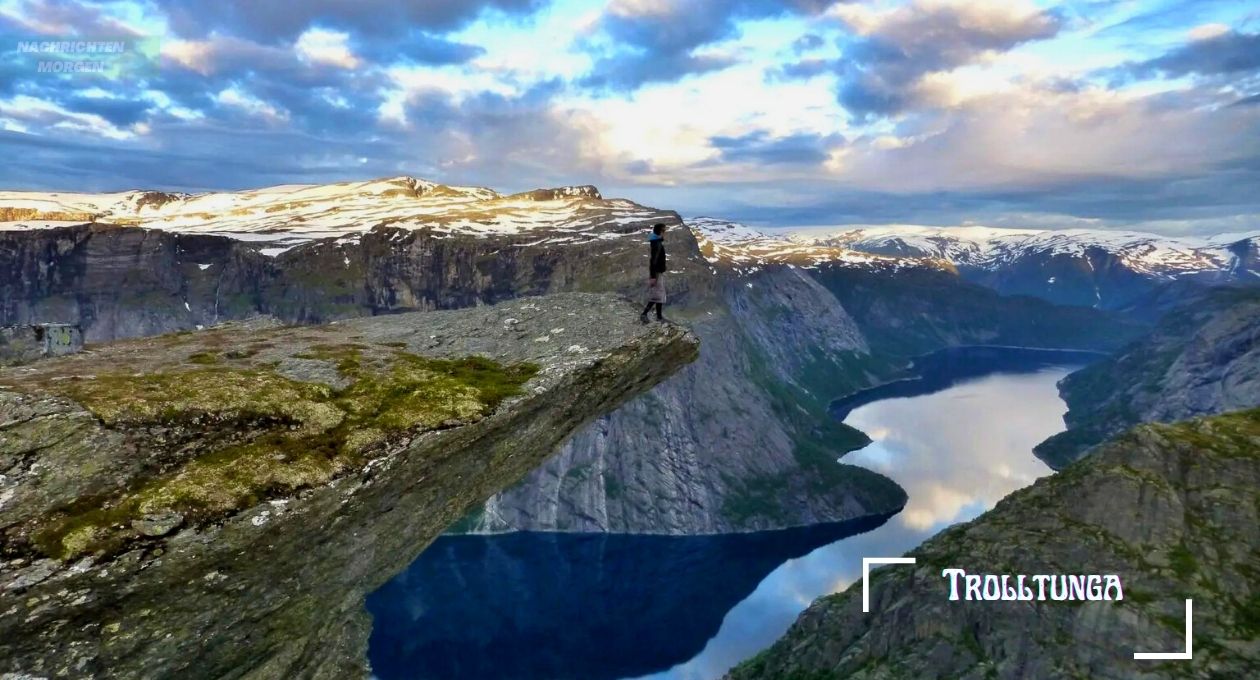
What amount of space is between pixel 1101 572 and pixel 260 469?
84.2 m

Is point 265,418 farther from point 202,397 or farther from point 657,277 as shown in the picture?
point 657,277

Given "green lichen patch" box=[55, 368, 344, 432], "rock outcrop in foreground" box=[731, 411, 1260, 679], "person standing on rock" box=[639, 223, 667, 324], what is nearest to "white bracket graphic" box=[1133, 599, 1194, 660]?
"rock outcrop in foreground" box=[731, 411, 1260, 679]

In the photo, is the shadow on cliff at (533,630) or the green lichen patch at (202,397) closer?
the green lichen patch at (202,397)

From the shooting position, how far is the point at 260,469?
17188 millimetres

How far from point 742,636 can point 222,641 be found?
172 meters

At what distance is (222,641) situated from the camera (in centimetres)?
1827

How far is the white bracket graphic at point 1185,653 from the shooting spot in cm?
6406

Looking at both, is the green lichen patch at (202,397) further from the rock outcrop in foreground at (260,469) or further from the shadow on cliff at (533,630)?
the shadow on cliff at (533,630)

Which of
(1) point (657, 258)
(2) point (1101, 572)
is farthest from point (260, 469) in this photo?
(2) point (1101, 572)

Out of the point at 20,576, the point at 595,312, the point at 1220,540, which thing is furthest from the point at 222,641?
the point at 1220,540

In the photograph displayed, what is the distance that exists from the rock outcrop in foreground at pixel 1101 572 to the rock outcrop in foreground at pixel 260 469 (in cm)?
6547

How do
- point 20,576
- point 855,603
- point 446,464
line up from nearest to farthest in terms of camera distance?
point 20,576
point 446,464
point 855,603

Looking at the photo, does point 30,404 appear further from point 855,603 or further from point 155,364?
point 855,603

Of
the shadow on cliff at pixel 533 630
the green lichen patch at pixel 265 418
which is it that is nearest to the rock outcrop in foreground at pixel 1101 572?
the green lichen patch at pixel 265 418
